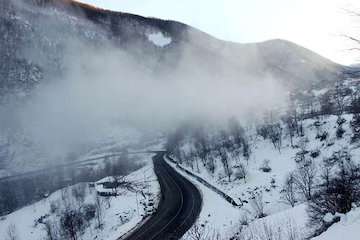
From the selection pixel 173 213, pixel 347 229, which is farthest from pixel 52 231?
pixel 347 229

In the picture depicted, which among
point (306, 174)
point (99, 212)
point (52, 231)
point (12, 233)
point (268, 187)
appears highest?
point (306, 174)

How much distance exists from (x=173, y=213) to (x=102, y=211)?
663 inches

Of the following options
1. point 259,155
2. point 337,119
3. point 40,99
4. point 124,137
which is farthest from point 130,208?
point 40,99

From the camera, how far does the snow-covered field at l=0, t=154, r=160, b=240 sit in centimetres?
4803

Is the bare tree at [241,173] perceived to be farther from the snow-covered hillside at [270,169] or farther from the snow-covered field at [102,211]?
the snow-covered field at [102,211]

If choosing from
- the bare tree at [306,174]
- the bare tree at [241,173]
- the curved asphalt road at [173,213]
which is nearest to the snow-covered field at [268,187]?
the bare tree at [241,173]

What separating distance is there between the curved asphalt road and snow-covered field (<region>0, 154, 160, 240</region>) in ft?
6.01

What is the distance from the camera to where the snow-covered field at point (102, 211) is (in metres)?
48.0

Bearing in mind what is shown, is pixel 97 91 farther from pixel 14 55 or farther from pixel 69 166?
pixel 69 166

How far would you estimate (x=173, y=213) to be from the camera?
4566cm

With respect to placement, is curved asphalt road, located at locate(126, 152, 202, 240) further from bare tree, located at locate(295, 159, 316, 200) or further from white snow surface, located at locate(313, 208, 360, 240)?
white snow surface, located at locate(313, 208, 360, 240)

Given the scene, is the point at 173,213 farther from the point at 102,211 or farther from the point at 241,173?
the point at 241,173

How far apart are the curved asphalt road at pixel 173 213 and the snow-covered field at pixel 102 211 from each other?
183cm

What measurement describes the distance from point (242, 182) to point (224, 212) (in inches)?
806
